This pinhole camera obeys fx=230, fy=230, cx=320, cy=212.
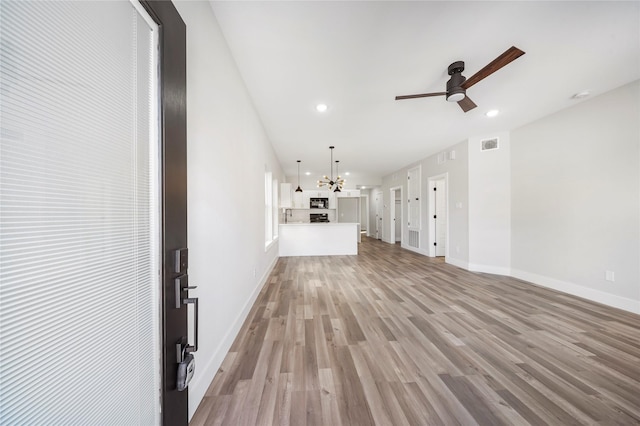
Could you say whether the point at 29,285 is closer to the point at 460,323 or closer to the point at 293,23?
the point at 293,23

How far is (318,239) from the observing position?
645 centimetres

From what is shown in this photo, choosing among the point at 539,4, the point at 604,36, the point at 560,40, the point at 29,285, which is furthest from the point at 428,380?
the point at 604,36

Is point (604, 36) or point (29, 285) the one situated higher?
point (604, 36)

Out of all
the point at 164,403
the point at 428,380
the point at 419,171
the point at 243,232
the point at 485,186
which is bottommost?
the point at 428,380

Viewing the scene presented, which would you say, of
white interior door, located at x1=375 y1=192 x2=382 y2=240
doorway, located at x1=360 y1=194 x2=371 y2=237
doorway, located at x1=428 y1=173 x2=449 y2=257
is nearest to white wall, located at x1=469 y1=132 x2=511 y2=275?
doorway, located at x1=428 y1=173 x2=449 y2=257

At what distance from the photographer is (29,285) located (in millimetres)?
511

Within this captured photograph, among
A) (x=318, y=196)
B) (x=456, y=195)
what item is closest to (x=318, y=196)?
(x=318, y=196)

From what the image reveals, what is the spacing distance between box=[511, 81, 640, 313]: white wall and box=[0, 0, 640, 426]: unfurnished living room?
0.03 metres

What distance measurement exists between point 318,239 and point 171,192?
565 cm

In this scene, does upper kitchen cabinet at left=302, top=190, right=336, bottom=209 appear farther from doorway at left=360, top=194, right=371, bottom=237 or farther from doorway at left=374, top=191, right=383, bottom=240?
doorway at left=360, top=194, right=371, bottom=237

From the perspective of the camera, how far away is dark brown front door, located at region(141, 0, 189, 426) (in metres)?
0.85

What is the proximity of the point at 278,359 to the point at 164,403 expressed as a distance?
3.77 ft

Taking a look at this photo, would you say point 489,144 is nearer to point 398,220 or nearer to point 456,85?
point 456,85

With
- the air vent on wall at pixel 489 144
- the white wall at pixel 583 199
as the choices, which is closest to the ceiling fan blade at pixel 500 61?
the white wall at pixel 583 199
